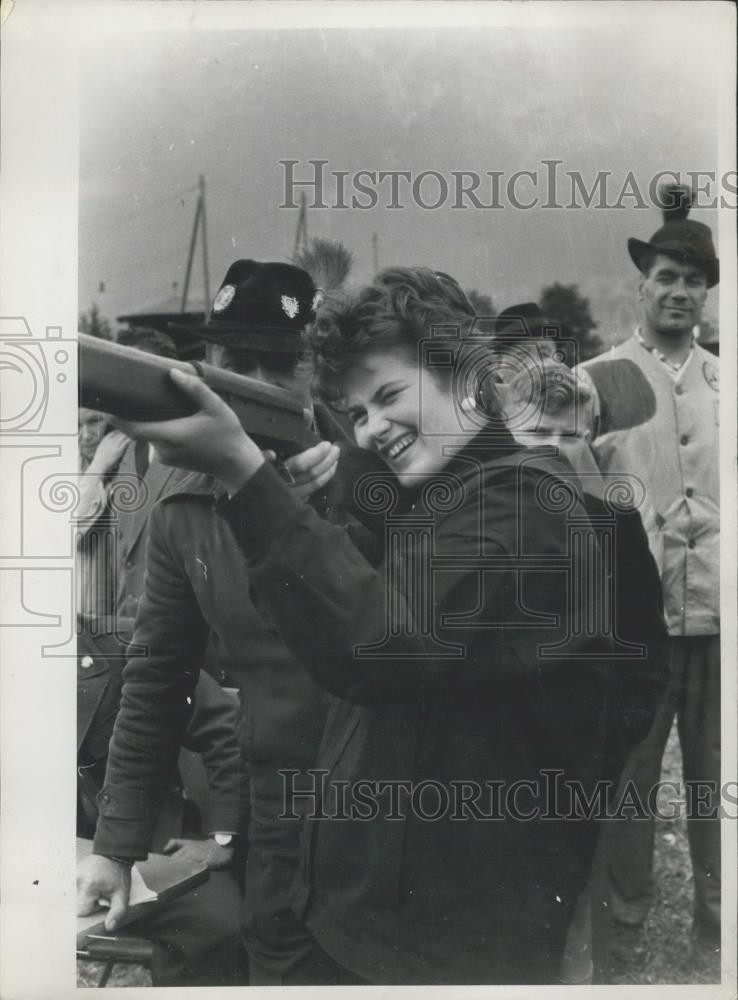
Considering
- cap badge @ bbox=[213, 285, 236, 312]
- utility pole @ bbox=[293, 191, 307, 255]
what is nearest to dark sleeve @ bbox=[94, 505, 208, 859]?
cap badge @ bbox=[213, 285, 236, 312]

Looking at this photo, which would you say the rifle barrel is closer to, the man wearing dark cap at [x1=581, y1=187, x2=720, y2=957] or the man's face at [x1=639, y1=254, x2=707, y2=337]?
the man wearing dark cap at [x1=581, y1=187, x2=720, y2=957]

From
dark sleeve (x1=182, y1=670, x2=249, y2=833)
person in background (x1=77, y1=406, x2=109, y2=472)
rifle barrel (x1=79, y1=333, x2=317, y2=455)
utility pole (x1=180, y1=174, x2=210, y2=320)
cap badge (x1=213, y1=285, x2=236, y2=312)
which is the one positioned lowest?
dark sleeve (x1=182, y1=670, x2=249, y2=833)

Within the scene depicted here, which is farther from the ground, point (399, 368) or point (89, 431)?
point (399, 368)

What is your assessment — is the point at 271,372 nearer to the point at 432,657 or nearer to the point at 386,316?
the point at 386,316

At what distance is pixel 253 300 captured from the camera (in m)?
3.33

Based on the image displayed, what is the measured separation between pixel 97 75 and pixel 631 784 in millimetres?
2847

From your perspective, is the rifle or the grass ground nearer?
the rifle

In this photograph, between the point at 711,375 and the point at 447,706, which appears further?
the point at 711,375

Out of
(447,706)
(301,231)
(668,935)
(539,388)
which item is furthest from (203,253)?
(668,935)

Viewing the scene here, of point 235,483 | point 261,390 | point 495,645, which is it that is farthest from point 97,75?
point 495,645

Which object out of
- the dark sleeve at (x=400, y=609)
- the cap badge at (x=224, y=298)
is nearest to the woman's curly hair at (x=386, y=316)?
the cap badge at (x=224, y=298)

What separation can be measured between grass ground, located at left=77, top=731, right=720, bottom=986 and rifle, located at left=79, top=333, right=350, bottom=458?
1.55 metres

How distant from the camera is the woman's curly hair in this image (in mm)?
3328

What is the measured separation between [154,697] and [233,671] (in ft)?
0.90
